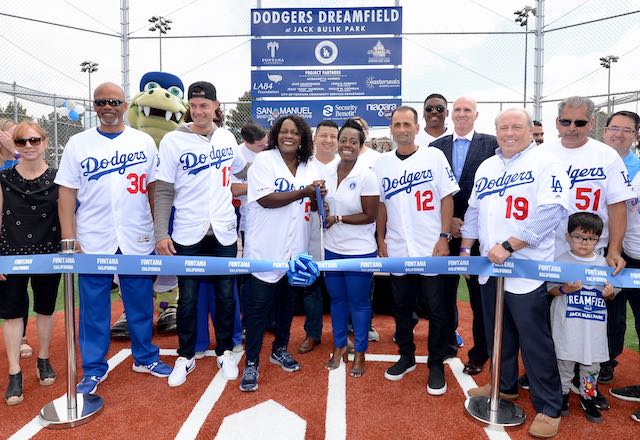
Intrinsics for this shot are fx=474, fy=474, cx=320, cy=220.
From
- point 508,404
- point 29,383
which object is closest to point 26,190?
point 29,383

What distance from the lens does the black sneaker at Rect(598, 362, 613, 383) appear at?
159 inches

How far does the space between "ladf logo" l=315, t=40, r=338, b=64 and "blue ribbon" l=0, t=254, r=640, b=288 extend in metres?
7.06

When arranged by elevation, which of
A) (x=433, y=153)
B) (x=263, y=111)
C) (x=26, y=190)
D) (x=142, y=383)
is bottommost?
(x=142, y=383)

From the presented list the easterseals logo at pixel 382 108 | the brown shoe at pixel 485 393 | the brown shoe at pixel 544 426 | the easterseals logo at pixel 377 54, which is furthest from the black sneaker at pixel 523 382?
the easterseals logo at pixel 377 54

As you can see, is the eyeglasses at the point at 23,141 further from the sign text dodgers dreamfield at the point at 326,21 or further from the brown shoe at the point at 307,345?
the sign text dodgers dreamfield at the point at 326,21

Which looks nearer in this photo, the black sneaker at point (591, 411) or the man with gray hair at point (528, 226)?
the man with gray hair at point (528, 226)

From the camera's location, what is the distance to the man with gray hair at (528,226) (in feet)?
9.95

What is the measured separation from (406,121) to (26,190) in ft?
9.79

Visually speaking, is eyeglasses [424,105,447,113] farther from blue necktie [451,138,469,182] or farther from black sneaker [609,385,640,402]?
black sneaker [609,385,640,402]

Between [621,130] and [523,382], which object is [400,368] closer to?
[523,382]

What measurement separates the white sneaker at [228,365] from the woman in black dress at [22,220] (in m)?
1.51

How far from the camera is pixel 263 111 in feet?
32.9

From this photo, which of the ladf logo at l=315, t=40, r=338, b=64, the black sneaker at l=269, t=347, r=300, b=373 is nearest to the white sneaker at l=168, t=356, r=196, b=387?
the black sneaker at l=269, t=347, r=300, b=373

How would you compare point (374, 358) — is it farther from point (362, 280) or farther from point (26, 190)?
point (26, 190)
